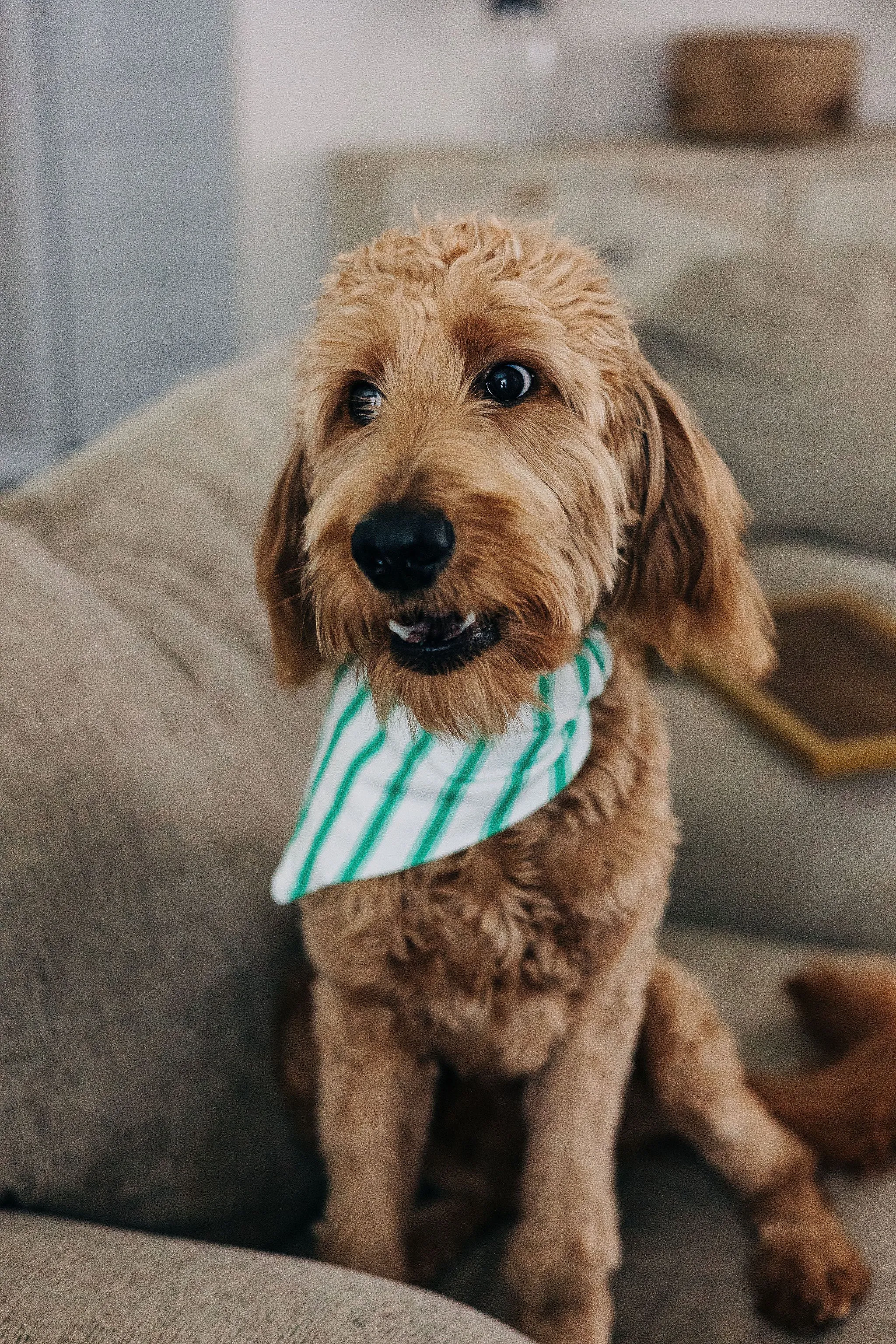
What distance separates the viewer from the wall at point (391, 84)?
273cm

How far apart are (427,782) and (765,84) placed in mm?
2568

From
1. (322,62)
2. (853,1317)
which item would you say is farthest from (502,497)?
(322,62)

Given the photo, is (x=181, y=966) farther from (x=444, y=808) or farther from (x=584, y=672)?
(x=584, y=672)

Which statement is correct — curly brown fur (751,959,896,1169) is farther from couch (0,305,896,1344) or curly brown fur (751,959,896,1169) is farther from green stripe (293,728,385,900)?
green stripe (293,728,385,900)

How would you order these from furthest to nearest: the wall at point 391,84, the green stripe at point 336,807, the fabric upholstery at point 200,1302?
the wall at point 391,84
the green stripe at point 336,807
the fabric upholstery at point 200,1302

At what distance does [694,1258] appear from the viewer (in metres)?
1.09

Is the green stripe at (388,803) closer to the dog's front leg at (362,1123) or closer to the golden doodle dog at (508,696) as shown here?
the golden doodle dog at (508,696)

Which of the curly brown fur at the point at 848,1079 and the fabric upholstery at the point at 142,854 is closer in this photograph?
the fabric upholstery at the point at 142,854

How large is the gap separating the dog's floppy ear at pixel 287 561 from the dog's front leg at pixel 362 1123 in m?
0.30

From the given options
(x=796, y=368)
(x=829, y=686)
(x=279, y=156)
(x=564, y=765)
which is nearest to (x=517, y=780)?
(x=564, y=765)

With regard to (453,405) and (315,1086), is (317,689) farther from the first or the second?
(453,405)

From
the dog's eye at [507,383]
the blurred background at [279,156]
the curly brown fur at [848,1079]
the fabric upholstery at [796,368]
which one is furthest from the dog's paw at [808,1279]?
the blurred background at [279,156]

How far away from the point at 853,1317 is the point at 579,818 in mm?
524

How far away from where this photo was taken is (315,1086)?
1.11 meters
